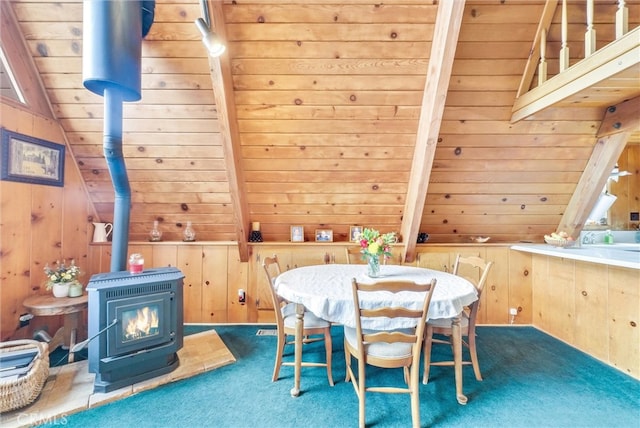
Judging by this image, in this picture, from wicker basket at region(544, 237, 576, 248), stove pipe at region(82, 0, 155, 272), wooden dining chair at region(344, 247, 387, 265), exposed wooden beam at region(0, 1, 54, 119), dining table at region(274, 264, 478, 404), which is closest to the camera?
dining table at region(274, 264, 478, 404)

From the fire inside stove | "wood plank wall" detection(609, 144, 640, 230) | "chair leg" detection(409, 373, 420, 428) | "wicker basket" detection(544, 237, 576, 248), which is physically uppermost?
"wood plank wall" detection(609, 144, 640, 230)

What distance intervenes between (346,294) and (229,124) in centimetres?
167

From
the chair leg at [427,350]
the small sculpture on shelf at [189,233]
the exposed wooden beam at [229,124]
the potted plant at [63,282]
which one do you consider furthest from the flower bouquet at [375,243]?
the potted plant at [63,282]

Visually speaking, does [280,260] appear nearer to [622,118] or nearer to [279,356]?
[279,356]

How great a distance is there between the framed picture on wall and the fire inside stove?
4.98 ft

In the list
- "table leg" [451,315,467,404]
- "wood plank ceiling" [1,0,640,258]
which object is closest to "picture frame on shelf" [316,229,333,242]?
"wood plank ceiling" [1,0,640,258]

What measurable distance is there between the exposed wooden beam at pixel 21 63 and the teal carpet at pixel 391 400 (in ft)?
8.21

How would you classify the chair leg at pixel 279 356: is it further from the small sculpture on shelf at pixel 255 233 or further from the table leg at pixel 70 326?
the table leg at pixel 70 326

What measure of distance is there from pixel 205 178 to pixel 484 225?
10.5 feet

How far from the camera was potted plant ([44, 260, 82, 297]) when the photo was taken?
8.00 feet

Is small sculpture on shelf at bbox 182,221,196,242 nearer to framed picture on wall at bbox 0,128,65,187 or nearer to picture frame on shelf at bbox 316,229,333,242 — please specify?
framed picture on wall at bbox 0,128,65,187

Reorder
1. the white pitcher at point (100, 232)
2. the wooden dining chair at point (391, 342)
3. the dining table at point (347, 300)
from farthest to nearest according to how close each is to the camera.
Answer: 1. the white pitcher at point (100, 232)
2. the dining table at point (347, 300)
3. the wooden dining chair at point (391, 342)

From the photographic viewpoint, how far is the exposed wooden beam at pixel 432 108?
77.4 inches

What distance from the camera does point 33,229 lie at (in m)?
2.54
